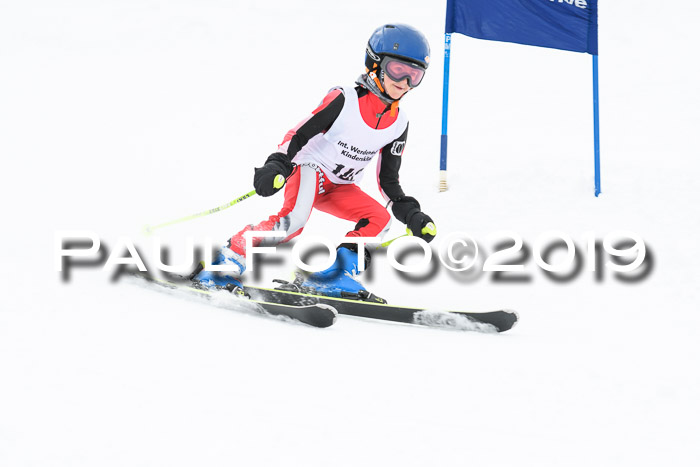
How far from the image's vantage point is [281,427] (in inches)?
109

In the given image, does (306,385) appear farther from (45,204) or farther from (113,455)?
(45,204)

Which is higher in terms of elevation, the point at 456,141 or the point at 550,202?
the point at 456,141

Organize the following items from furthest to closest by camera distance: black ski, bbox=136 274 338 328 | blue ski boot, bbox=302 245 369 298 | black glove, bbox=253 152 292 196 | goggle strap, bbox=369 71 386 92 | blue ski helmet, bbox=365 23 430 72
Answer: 1. blue ski boot, bbox=302 245 369 298
2. goggle strap, bbox=369 71 386 92
3. blue ski helmet, bbox=365 23 430 72
4. black glove, bbox=253 152 292 196
5. black ski, bbox=136 274 338 328

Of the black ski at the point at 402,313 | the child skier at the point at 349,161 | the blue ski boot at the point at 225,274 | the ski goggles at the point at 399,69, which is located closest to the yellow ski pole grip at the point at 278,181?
the child skier at the point at 349,161

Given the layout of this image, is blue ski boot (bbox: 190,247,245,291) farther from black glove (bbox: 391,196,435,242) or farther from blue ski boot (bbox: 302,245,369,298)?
black glove (bbox: 391,196,435,242)

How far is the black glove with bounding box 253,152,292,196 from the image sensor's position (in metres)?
4.39

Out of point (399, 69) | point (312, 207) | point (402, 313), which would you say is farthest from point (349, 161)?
point (402, 313)

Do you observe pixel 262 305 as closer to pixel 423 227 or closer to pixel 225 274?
pixel 225 274

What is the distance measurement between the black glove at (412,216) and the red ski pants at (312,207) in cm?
11

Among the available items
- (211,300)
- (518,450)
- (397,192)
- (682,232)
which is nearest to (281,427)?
(518,450)

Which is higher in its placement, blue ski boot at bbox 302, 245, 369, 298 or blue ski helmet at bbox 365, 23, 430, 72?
blue ski helmet at bbox 365, 23, 430, 72

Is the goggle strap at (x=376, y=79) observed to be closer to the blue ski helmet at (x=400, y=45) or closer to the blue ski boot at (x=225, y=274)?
the blue ski helmet at (x=400, y=45)

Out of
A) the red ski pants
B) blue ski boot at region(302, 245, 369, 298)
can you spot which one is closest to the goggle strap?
the red ski pants

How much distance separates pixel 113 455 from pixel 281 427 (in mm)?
621
